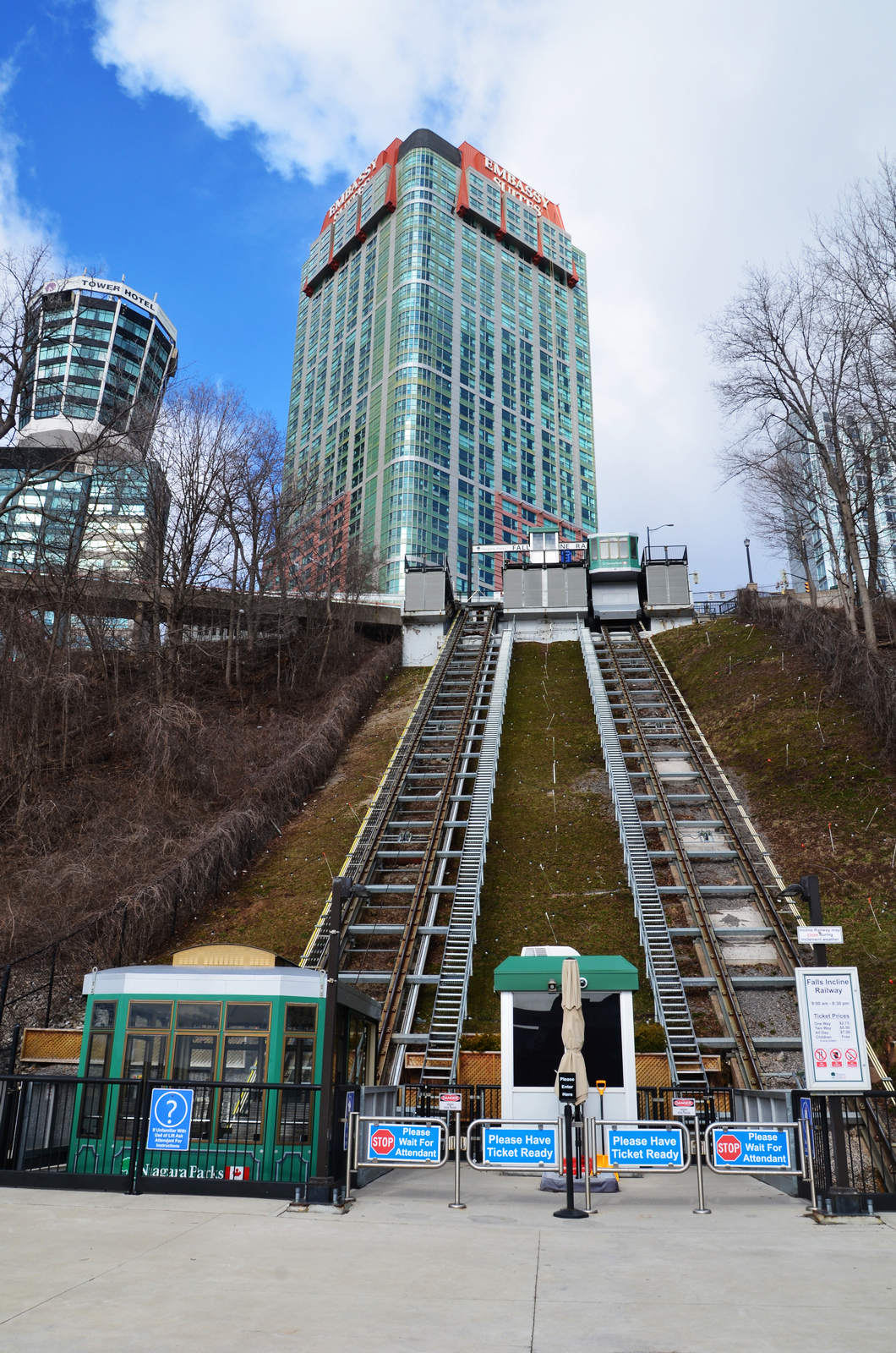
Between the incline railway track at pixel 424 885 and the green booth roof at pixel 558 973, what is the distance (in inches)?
98.6

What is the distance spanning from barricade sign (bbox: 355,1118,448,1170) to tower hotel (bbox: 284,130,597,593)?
127251 millimetres

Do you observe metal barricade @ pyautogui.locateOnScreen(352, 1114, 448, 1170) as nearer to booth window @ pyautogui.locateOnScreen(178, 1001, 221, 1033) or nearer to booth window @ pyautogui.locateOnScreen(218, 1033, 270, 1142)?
booth window @ pyautogui.locateOnScreen(218, 1033, 270, 1142)

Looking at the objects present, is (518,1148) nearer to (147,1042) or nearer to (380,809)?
(147,1042)

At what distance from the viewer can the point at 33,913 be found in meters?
22.2

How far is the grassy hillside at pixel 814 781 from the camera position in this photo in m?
19.9

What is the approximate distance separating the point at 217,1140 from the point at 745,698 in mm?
27240

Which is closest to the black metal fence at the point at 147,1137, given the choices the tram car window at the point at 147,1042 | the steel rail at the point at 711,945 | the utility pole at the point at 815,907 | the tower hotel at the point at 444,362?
the tram car window at the point at 147,1042

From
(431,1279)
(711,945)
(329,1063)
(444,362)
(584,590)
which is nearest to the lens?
(431,1279)

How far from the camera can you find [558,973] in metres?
15.4

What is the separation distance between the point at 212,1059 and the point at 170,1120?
145cm

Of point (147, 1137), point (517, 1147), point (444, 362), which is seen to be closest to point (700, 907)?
point (517, 1147)

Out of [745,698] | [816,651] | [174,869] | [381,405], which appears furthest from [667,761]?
[381,405]

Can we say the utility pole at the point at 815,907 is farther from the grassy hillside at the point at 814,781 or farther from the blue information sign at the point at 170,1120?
the blue information sign at the point at 170,1120

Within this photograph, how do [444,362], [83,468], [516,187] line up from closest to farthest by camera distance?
[83,468] → [444,362] → [516,187]
